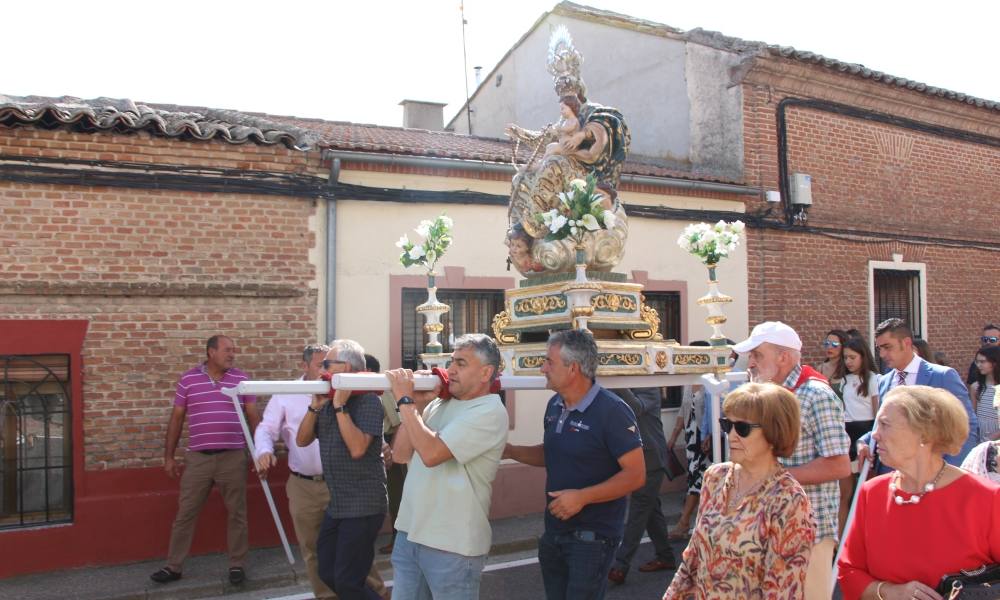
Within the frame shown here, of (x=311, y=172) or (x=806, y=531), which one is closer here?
(x=806, y=531)

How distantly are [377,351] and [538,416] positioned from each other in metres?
2.04

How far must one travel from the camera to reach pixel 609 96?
1401 centimetres

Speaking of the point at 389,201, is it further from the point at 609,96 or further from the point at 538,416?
the point at 609,96

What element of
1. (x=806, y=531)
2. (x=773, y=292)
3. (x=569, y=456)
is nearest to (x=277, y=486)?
(x=569, y=456)

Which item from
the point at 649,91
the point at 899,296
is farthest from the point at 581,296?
the point at 899,296

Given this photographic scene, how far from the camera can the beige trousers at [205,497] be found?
663 cm

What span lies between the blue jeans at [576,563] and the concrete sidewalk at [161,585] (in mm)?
3471

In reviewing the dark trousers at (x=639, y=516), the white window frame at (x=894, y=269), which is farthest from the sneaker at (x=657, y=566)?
the white window frame at (x=894, y=269)

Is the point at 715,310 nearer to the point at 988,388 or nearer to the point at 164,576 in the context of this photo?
the point at 988,388

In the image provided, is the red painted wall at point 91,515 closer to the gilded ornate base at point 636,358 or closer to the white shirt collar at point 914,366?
the gilded ornate base at point 636,358

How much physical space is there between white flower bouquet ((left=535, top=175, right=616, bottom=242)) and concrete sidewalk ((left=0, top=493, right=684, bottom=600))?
146 inches

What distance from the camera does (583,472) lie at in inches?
143

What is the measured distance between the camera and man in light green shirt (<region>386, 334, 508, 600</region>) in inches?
140

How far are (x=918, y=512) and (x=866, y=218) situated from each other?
1041cm
